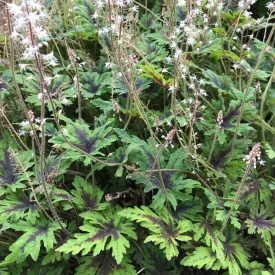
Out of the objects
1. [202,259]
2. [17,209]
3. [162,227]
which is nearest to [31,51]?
[17,209]

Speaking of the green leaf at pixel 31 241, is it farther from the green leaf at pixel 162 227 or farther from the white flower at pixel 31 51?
the white flower at pixel 31 51

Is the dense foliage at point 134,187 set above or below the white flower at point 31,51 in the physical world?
below

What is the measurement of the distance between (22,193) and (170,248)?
3.09ft

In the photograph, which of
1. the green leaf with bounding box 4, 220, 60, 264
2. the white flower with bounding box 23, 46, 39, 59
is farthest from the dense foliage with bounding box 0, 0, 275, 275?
the white flower with bounding box 23, 46, 39, 59

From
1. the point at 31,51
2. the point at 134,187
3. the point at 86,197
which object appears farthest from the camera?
the point at 134,187

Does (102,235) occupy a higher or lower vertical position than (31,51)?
lower

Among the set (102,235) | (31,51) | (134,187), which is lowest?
(134,187)

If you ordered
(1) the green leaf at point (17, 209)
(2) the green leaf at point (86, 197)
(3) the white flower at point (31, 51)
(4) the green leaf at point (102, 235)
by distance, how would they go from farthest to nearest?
1. (2) the green leaf at point (86, 197)
2. (1) the green leaf at point (17, 209)
3. (4) the green leaf at point (102, 235)
4. (3) the white flower at point (31, 51)

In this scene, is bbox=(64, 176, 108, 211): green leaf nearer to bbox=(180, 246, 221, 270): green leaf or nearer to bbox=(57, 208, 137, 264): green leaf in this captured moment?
bbox=(57, 208, 137, 264): green leaf

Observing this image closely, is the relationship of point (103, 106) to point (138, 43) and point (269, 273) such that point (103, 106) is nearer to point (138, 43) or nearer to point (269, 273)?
point (138, 43)

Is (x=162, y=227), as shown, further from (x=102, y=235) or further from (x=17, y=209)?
(x=17, y=209)

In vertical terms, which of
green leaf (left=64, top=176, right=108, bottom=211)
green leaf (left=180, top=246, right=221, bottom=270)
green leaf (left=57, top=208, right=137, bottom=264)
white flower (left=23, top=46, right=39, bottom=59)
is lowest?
green leaf (left=180, top=246, right=221, bottom=270)

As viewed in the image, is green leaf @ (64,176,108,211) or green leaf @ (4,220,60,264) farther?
green leaf @ (64,176,108,211)

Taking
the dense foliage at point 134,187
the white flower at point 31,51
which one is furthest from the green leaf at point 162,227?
the white flower at point 31,51
